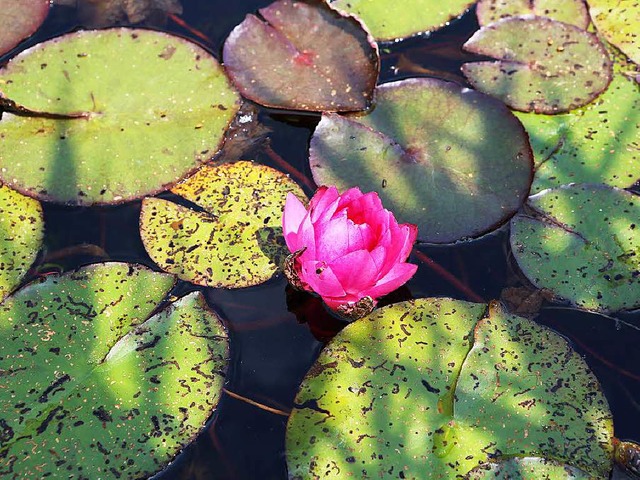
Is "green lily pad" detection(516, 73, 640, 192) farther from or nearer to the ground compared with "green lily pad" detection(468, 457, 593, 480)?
farther from the ground

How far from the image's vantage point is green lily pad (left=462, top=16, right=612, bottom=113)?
3.23 meters

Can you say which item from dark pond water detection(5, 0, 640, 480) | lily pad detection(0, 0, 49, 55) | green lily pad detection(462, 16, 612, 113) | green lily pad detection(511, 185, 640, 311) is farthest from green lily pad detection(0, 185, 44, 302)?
green lily pad detection(462, 16, 612, 113)

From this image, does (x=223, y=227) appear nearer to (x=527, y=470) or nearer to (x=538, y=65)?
(x=527, y=470)

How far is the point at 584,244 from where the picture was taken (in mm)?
2822

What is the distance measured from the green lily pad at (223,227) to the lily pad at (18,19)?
46.9 inches

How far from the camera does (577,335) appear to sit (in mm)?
2709

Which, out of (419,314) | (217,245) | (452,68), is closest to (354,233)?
(419,314)

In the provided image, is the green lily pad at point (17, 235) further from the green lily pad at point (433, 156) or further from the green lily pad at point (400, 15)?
the green lily pad at point (400, 15)

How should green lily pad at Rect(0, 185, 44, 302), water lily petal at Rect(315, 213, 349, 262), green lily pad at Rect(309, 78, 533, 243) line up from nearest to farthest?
1. water lily petal at Rect(315, 213, 349, 262)
2. green lily pad at Rect(0, 185, 44, 302)
3. green lily pad at Rect(309, 78, 533, 243)

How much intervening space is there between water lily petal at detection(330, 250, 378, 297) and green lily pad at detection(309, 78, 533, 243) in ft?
1.66

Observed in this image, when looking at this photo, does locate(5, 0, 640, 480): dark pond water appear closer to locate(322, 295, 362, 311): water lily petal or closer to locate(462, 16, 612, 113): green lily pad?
locate(322, 295, 362, 311): water lily petal

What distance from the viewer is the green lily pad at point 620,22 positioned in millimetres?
3436

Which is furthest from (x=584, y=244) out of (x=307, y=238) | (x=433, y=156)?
(x=307, y=238)

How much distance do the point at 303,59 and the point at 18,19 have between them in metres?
1.46
